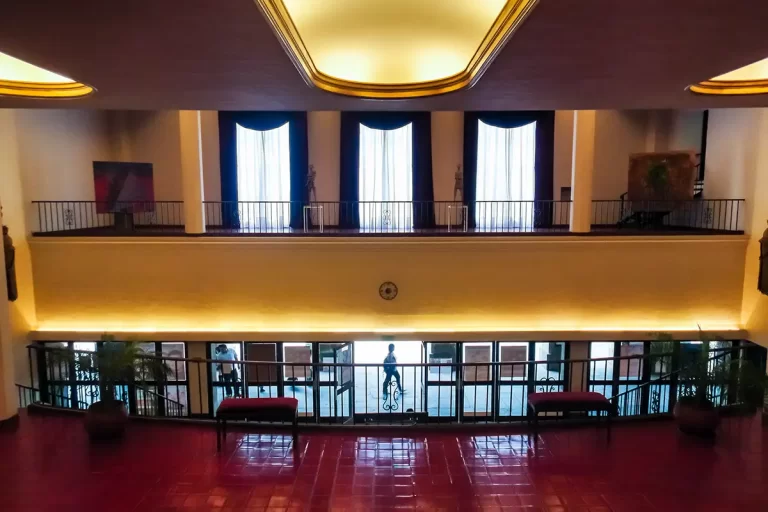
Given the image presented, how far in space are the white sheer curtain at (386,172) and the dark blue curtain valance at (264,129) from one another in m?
1.71

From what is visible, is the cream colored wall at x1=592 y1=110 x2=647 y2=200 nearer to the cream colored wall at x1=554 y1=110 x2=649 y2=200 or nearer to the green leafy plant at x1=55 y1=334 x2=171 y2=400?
the cream colored wall at x1=554 y1=110 x2=649 y2=200

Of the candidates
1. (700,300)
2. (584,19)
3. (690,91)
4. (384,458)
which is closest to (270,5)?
(584,19)

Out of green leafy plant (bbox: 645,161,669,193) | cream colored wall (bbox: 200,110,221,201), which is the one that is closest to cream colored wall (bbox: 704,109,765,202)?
green leafy plant (bbox: 645,161,669,193)

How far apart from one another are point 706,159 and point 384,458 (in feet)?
39.4

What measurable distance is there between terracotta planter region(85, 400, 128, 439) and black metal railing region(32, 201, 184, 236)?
6155 millimetres

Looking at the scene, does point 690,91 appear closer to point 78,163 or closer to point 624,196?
point 624,196

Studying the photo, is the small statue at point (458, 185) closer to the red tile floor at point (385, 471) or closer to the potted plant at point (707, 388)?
the potted plant at point (707, 388)

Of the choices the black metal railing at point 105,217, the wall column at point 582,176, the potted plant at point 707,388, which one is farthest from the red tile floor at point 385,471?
the black metal railing at point 105,217

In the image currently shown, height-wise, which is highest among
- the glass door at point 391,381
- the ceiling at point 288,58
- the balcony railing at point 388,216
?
the ceiling at point 288,58

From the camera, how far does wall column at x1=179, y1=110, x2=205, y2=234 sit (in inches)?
416

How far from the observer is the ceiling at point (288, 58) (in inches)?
117

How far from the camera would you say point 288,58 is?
3.90 m

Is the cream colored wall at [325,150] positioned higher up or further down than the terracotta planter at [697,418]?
higher up

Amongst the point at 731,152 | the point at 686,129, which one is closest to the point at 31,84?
the point at 731,152
